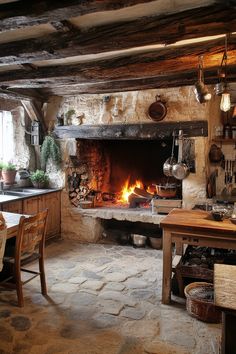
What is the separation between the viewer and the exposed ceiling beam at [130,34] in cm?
226

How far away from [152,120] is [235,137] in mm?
Result: 1493

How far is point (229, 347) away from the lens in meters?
1.70

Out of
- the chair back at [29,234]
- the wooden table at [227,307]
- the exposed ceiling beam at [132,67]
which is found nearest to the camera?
the wooden table at [227,307]

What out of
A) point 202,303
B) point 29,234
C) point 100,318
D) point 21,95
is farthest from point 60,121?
point 202,303

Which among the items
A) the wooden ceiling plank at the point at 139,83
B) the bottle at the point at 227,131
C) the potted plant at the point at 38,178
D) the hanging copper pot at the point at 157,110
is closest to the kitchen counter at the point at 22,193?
the potted plant at the point at 38,178

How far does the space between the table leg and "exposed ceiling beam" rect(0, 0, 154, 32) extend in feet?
7.07

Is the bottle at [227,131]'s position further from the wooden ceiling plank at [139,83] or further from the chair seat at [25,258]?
the chair seat at [25,258]

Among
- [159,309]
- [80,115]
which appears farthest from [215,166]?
[159,309]

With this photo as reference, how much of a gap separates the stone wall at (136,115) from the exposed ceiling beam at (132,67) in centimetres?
98

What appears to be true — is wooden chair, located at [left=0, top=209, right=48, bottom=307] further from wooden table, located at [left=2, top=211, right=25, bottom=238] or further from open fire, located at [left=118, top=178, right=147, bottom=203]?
open fire, located at [left=118, top=178, right=147, bottom=203]

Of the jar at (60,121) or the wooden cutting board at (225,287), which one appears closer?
the wooden cutting board at (225,287)

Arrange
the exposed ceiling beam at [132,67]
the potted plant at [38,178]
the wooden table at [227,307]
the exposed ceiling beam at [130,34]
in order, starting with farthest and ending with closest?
the potted plant at [38,178]
the exposed ceiling beam at [132,67]
the exposed ceiling beam at [130,34]
the wooden table at [227,307]

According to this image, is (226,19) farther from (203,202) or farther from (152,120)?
(203,202)

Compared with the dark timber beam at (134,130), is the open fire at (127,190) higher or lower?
lower
